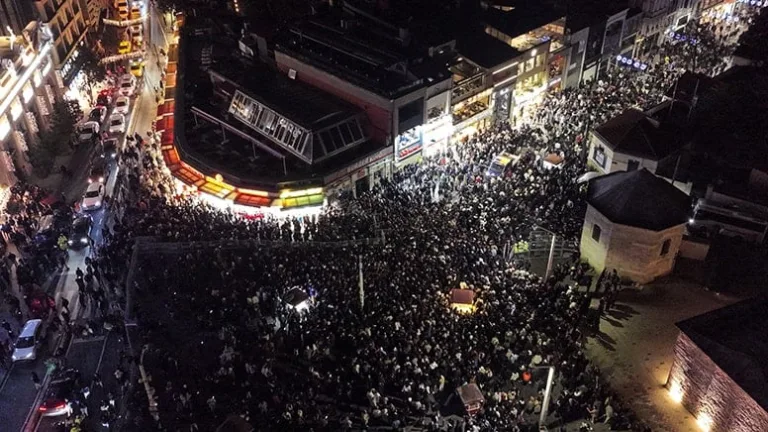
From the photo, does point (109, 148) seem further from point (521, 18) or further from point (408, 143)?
point (521, 18)

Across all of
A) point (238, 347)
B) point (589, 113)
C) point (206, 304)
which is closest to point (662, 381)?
point (238, 347)

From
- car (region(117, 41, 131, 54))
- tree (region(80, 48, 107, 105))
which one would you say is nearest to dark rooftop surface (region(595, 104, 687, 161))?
tree (region(80, 48, 107, 105))

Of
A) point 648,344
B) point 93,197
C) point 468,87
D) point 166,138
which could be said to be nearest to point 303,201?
point 166,138

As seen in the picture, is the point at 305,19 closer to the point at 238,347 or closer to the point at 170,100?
the point at 170,100

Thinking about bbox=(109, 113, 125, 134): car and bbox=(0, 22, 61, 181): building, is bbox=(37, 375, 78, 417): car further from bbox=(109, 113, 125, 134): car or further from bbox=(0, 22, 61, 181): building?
bbox=(109, 113, 125, 134): car

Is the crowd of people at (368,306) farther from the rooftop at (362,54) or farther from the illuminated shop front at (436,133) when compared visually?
the rooftop at (362,54)
